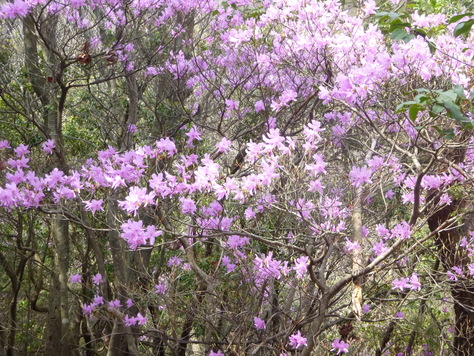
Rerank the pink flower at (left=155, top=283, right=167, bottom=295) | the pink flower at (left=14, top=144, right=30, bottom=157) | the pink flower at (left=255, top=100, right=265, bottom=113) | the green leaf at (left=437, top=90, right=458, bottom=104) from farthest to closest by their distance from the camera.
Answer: the pink flower at (left=255, top=100, right=265, bottom=113)
the pink flower at (left=155, top=283, right=167, bottom=295)
the pink flower at (left=14, top=144, right=30, bottom=157)
the green leaf at (left=437, top=90, right=458, bottom=104)

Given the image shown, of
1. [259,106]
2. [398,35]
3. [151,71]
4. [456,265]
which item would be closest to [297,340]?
[456,265]

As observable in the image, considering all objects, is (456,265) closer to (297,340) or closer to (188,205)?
→ (297,340)

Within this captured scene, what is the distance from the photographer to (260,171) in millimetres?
3523

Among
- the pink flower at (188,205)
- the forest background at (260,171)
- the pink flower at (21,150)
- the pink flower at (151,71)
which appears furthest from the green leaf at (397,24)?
the pink flower at (151,71)

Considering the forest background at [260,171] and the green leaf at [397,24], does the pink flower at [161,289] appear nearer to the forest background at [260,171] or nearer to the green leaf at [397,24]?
the forest background at [260,171]

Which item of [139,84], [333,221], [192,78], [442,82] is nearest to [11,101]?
[139,84]

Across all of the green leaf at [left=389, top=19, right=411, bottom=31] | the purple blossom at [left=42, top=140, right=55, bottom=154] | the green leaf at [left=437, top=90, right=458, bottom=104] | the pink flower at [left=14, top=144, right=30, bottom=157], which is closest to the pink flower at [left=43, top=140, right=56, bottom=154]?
the purple blossom at [left=42, top=140, right=55, bottom=154]

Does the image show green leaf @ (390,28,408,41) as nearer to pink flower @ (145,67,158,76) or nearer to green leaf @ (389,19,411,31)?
green leaf @ (389,19,411,31)

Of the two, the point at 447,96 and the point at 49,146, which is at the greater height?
the point at 49,146

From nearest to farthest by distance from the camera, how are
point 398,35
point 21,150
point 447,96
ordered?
point 447,96, point 398,35, point 21,150

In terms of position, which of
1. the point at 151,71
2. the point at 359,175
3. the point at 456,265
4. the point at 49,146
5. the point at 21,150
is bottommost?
the point at 456,265

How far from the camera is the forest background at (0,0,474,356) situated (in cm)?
341

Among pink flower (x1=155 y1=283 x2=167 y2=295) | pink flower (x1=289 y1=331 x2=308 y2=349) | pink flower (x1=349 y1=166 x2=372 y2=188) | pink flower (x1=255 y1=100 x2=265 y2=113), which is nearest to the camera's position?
pink flower (x1=349 y1=166 x2=372 y2=188)

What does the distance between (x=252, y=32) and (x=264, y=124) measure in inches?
35.3
